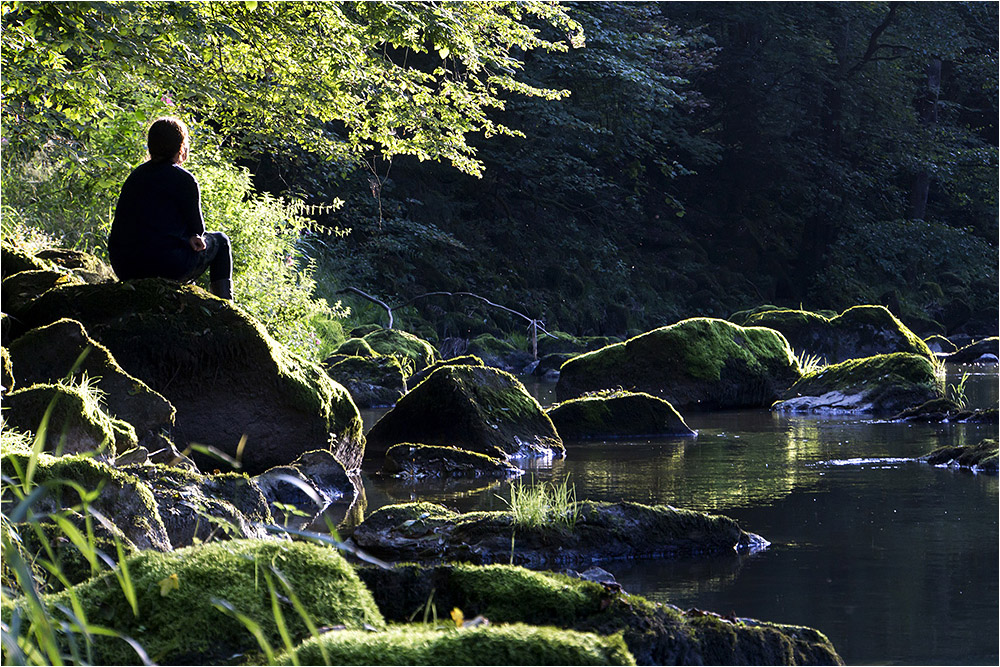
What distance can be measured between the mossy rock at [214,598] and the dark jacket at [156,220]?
5.72m

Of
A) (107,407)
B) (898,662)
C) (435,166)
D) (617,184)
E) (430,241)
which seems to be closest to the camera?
(898,662)

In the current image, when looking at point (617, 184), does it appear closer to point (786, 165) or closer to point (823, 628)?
point (786, 165)

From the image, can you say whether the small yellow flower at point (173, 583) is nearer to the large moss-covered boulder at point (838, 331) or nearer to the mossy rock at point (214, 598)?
the mossy rock at point (214, 598)

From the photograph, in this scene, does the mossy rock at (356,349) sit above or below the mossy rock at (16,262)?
below

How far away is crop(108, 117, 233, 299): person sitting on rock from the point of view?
9102 millimetres

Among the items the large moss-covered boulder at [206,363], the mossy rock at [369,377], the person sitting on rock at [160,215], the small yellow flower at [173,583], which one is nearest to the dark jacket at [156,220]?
the person sitting on rock at [160,215]

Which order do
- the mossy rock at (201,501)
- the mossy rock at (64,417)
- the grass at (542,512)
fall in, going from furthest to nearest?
1. the mossy rock at (64,417)
2. the grass at (542,512)
3. the mossy rock at (201,501)

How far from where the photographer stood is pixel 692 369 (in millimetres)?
16250

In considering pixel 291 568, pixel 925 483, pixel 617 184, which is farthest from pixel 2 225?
pixel 617 184

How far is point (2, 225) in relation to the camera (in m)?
13.1

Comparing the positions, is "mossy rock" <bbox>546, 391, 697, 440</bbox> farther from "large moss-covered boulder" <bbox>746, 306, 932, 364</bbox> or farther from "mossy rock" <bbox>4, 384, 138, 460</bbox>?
"large moss-covered boulder" <bbox>746, 306, 932, 364</bbox>

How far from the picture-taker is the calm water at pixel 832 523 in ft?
16.9

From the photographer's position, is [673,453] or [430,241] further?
[430,241]

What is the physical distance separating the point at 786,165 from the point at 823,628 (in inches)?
1350
